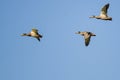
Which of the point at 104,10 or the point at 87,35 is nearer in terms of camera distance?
the point at 104,10

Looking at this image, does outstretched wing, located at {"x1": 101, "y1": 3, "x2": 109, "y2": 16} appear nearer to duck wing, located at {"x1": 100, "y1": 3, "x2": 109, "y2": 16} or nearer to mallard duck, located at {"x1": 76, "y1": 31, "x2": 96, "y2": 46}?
duck wing, located at {"x1": 100, "y1": 3, "x2": 109, "y2": 16}

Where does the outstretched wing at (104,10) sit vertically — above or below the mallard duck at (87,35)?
above

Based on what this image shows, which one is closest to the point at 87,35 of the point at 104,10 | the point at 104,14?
the point at 104,14

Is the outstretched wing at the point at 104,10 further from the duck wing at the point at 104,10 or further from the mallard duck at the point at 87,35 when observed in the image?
the mallard duck at the point at 87,35

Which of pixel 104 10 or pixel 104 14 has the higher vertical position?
pixel 104 10

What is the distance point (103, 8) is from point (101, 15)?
3.56 feet

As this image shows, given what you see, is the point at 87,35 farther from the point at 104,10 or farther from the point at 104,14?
the point at 104,10

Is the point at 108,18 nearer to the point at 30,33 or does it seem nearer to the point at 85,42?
the point at 85,42

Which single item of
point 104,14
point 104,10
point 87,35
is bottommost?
point 87,35

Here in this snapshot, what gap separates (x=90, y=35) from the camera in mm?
63500

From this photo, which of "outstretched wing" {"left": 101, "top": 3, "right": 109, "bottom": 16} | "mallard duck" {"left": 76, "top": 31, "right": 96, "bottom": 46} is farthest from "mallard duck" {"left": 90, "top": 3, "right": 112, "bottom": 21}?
"mallard duck" {"left": 76, "top": 31, "right": 96, "bottom": 46}

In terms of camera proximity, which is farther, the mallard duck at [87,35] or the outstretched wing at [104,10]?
the mallard duck at [87,35]

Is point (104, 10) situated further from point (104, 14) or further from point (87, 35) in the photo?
point (87, 35)

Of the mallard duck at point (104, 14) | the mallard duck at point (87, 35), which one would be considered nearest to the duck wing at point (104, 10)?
the mallard duck at point (104, 14)
